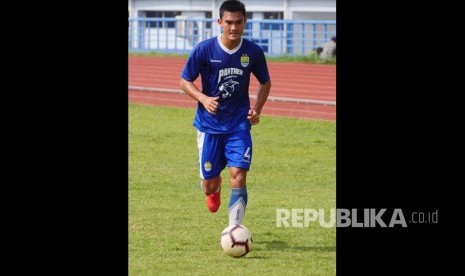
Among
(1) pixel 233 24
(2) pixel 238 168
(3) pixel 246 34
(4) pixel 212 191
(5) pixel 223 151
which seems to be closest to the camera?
(1) pixel 233 24

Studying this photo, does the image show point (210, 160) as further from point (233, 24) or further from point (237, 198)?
point (233, 24)

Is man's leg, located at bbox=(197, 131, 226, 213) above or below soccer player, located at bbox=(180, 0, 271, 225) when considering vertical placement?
below

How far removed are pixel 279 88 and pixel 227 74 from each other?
52.6 feet

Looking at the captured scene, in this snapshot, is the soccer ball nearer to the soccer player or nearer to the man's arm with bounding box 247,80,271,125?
the soccer player

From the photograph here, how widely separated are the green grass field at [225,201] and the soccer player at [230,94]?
66cm

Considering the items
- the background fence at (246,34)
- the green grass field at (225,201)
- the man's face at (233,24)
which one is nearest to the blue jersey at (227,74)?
the man's face at (233,24)

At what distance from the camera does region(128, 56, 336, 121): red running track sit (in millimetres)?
20938

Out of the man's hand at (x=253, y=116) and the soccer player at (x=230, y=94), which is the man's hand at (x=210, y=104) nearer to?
the soccer player at (x=230, y=94)

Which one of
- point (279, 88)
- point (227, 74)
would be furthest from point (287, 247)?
point (279, 88)

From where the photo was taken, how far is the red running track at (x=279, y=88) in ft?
68.7

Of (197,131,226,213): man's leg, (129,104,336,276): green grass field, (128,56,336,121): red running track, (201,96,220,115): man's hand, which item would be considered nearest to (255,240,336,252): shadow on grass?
(129,104,336,276): green grass field

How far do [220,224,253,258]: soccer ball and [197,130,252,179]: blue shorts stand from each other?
2.56ft

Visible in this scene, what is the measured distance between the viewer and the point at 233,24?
9.64 m
